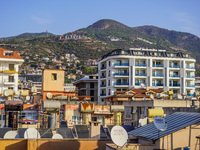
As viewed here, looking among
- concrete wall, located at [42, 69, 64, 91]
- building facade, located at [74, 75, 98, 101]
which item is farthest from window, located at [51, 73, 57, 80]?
building facade, located at [74, 75, 98, 101]

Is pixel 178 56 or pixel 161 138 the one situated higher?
pixel 178 56

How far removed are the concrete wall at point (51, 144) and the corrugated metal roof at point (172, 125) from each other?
2555 mm

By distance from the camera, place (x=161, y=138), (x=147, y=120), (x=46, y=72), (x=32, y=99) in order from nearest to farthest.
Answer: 1. (x=161, y=138)
2. (x=147, y=120)
3. (x=32, y=99)
4. (x=46, y=72)

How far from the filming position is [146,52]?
100000 mm

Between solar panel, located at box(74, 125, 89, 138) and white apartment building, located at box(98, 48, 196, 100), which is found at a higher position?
white apartment building, located at box(98, 48, 196, 100)

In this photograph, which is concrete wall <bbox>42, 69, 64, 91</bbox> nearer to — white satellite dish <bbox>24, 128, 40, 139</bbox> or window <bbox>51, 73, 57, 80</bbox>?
window <bbox>51, 73, 57, 80</bbox>

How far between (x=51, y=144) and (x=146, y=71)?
79084 millimetres

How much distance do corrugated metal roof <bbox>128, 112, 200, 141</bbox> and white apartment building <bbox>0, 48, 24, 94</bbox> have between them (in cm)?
6227

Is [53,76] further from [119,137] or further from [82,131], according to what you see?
[119,137]

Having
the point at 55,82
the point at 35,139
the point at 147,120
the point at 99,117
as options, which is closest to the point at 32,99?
the point at 55,82

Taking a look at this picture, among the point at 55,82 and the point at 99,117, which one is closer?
the point at 99,117

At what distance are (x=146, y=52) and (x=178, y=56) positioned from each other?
9.55 meters

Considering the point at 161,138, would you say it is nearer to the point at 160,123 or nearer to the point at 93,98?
the point at 160,123

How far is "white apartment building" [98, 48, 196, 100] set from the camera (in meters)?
97.6
